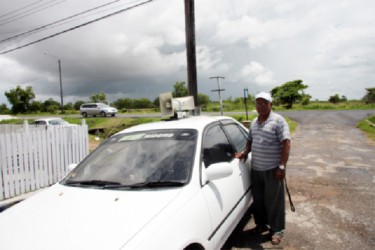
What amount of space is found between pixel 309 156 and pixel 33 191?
7.96 metres

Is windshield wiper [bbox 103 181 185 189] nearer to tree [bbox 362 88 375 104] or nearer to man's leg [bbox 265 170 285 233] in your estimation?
man's leg [bbox 265 170 285 233]

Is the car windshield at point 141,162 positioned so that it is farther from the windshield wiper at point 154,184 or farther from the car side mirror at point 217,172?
the car side mirror at point 217,172

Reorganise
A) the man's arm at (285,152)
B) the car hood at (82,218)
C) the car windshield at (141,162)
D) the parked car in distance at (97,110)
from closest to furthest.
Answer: the car hood at (82,218) < the car windshield at (141,162) < the man's arm at (285,152) < the parked car in distance at (97,110)

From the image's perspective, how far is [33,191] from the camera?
22.0 ft

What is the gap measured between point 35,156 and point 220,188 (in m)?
5.39

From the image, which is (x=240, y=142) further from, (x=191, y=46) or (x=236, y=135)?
(x=191, y=46)

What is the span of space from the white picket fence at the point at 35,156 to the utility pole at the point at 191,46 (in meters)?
3.51

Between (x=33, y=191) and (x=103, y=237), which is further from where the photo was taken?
(x=33, y=191)

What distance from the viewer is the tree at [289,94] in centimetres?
5425

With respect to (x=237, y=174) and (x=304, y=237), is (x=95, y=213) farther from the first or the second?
(x=304, y=237)

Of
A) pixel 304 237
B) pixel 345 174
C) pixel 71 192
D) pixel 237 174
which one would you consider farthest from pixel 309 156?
pixel 71 192

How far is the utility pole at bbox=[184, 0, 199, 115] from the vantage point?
351 inches

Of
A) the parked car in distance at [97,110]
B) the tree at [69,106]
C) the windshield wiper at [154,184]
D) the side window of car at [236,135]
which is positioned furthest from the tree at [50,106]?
the windshield wiper at [154,184]

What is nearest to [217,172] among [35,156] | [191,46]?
[35,156]
